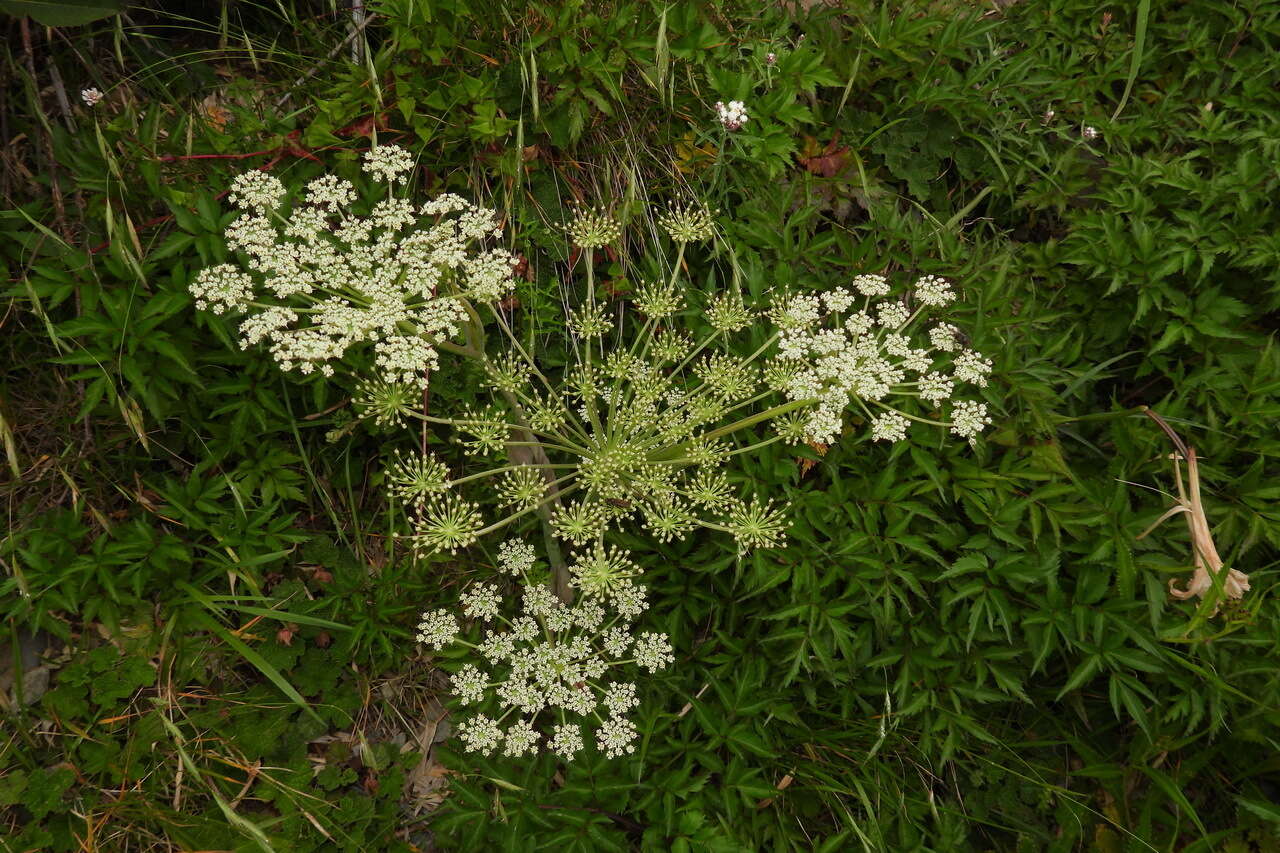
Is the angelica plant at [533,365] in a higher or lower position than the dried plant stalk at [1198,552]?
higher

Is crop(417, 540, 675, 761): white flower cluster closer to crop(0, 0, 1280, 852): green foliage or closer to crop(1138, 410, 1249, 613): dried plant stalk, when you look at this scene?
crop(0, 0, 1280, 852): green foliage

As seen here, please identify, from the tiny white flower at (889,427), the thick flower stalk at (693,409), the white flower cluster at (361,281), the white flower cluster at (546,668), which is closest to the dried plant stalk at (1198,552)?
the thick flower stalk at (693,409)

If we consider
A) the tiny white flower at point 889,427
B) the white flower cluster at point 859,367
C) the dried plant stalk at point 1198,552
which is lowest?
the dried plant stalk at point 1198,552

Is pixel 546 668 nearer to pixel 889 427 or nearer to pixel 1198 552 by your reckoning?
pixel 889 427

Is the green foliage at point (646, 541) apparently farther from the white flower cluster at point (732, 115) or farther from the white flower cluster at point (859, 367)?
the white flower cluster at point (859, 367)

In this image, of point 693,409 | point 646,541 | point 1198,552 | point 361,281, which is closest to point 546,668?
point 646,541

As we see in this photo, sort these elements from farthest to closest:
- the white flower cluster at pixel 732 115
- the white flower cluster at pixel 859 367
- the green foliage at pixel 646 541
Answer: the white flower cluster at pixel 732 115 < the green foliage at pixel 646 541 < the white flower cluster at pixel 859 367
